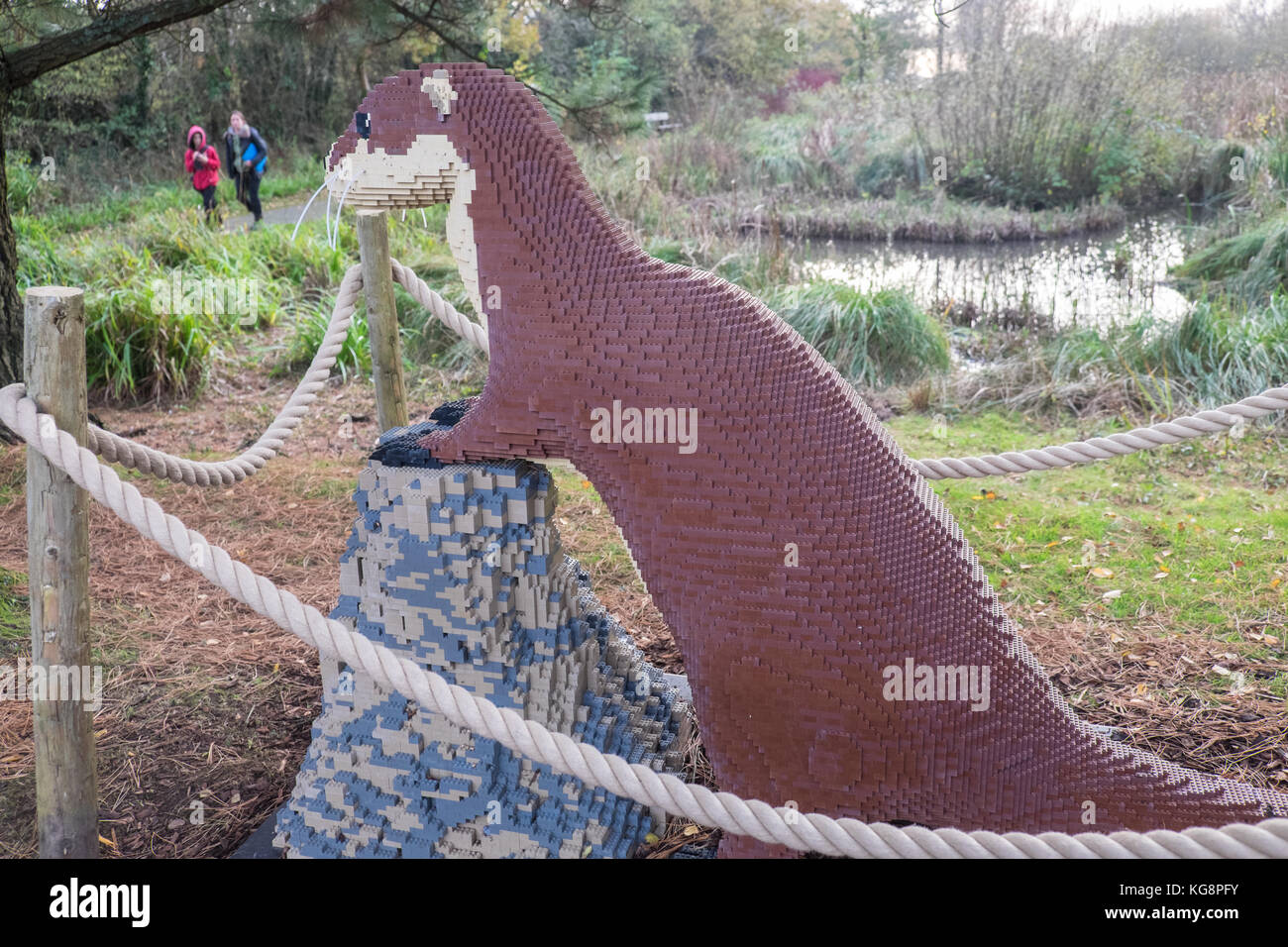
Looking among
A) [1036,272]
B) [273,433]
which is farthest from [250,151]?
[273,433]

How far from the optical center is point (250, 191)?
11.5m

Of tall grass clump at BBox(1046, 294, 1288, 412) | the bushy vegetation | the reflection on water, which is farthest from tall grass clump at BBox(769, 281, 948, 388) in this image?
the bushy vegetation

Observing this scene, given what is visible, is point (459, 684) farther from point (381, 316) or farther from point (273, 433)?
point (381, 316)

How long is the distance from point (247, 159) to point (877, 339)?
8.03 metres

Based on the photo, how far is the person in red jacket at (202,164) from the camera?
10953 millimetres

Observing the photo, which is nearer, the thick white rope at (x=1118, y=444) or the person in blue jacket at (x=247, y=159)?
the thick white rope at (x=1118, y=444)

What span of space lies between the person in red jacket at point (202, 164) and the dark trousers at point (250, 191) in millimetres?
384

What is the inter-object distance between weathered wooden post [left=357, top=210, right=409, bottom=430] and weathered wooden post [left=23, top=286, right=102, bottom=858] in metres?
1.42

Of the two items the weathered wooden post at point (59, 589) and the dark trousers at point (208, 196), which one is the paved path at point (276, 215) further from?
the weathered wooden post at point (59, 589)

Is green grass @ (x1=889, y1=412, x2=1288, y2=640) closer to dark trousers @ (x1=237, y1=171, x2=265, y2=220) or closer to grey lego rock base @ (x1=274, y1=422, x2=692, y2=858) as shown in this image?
grey lego rock base @ (x1=274, y1=422, x2=692, y2=858)

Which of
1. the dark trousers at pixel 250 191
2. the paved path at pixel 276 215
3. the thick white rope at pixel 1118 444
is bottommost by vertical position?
the thick white rope at pixel 1118 444

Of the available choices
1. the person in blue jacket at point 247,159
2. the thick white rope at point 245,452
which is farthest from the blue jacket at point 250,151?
the thick white rope at point 245,452

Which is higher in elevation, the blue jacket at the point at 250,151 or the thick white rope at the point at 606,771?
the blue jacket at the point at 250,151

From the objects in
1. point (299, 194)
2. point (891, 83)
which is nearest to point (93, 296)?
point (299, 194)
